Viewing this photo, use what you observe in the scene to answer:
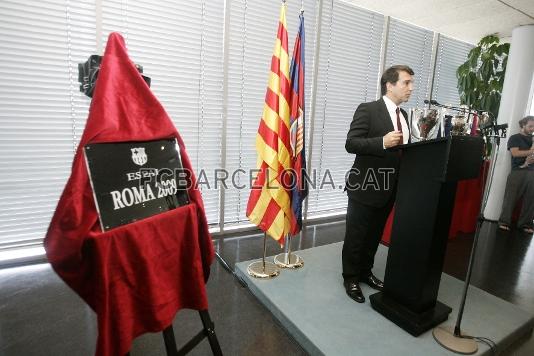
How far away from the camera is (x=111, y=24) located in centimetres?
259

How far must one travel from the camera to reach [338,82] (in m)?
3.87

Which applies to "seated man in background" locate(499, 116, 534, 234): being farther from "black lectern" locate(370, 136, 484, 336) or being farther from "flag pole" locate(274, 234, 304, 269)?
"flag pole" locate(274, 234, 304, 269)

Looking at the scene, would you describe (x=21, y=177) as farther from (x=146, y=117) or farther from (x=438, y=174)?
(x=438, y=174)

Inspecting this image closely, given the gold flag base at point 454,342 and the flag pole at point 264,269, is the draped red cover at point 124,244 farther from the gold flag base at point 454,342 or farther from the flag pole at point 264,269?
the gold flag base at point 454,342

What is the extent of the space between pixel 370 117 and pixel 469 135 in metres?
0.56

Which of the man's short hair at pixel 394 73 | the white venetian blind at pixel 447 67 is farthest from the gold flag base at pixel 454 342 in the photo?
the white venetian blind at pixel 447 67

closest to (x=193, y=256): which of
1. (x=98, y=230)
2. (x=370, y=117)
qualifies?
(x=98, y=230)

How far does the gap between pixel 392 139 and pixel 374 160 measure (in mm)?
296

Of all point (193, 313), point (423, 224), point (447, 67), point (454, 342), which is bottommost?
point (193, 313)

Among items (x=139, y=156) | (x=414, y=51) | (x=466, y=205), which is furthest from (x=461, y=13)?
(x=139, y=156)

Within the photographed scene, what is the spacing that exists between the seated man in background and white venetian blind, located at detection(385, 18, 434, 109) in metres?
1.35

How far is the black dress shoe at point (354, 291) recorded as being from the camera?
2090 mm

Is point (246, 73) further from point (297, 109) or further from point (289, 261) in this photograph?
point (289, 261)

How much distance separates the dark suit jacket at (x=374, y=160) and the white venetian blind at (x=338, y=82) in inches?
73.3
